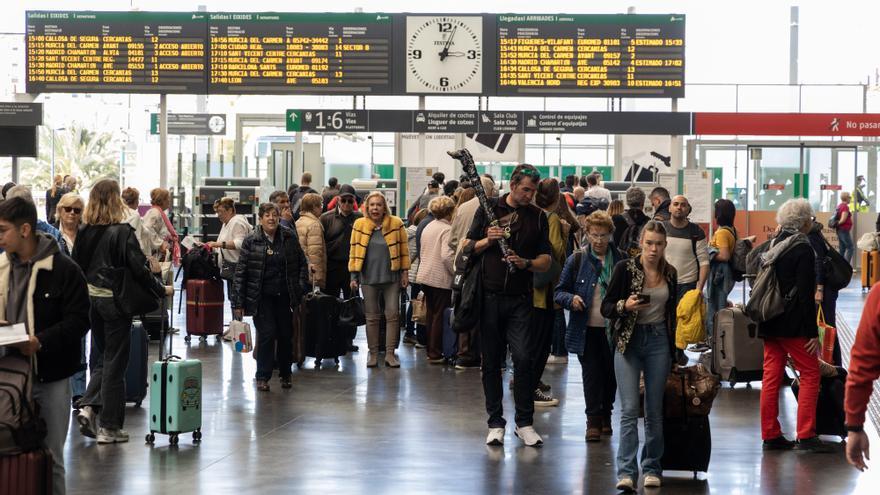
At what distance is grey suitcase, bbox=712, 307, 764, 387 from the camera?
36.1ft

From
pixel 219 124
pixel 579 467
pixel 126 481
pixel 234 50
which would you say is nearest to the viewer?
pixel 126 481

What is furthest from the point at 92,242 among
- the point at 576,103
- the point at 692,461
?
the point at 576,103

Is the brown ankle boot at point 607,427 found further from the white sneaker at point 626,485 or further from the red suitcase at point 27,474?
the red suitcase at point 27,474

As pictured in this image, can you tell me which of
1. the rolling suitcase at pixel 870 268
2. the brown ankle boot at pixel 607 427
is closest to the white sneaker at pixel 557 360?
the brown ankle boot at pixel 607 427

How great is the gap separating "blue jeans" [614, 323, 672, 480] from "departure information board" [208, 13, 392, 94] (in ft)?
46.5

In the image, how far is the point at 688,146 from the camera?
29516mm

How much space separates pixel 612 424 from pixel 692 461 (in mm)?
2013

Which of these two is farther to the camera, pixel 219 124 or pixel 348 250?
pixel 219 124

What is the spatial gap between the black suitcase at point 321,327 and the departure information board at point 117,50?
9.11 meters

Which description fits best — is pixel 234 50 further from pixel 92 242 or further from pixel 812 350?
pixel 812 350

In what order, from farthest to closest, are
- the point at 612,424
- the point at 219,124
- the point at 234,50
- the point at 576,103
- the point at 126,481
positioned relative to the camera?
the point at 219,124 → the point at 576,103 → the point at 234,50 → the point at 612,424 → the point at 126,481

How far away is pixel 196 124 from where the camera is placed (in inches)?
1340

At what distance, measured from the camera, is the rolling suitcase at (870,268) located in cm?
2313

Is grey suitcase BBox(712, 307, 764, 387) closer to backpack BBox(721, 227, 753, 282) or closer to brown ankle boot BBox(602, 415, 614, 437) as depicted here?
backpack BBox(721, 227, 753, 282)
